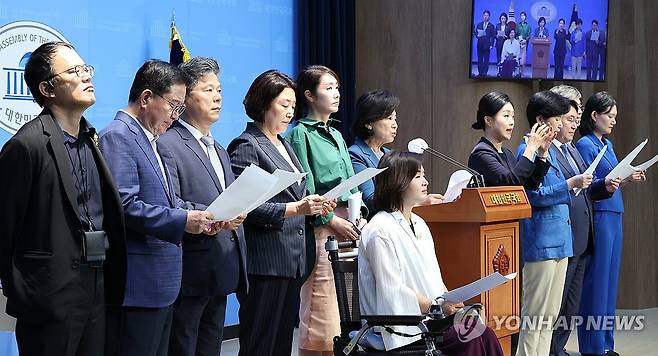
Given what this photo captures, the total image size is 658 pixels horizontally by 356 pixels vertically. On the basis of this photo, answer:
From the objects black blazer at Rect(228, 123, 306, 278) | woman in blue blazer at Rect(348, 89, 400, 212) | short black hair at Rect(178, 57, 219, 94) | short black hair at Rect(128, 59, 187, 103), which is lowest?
black blazer at Rect(228, 123, 306, 278)

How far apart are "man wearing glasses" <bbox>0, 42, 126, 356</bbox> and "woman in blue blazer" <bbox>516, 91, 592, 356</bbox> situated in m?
2.45

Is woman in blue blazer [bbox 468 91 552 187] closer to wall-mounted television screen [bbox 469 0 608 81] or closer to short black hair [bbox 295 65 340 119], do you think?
short black hair [bbox 295 65 340 119]

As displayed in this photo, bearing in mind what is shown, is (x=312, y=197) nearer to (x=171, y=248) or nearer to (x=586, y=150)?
(x=171, y=248)

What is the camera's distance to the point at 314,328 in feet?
14.0

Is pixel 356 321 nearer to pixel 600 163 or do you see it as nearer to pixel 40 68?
pixel 40 68

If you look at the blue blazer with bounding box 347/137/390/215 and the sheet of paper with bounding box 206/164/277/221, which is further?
the blue blazer with bounding box 347/137/390/215

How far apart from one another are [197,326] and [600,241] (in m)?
3.16

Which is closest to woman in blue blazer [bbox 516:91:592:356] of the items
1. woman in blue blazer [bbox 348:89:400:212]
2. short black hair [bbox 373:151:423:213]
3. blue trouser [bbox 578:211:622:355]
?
woman in blue blazer [bbox 348:89:400:212]

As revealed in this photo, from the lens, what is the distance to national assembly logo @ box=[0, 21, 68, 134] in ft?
15.0

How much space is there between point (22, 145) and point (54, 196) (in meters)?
0.16

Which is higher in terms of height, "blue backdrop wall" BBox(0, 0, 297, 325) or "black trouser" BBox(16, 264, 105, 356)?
"blue backdrop wall" BBox(0, 0, 297, 325)

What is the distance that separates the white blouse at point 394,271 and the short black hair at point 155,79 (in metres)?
0.87

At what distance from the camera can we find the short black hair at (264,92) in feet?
13.2

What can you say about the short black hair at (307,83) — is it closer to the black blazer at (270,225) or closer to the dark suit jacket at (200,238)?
the black blazer at (270,225)
